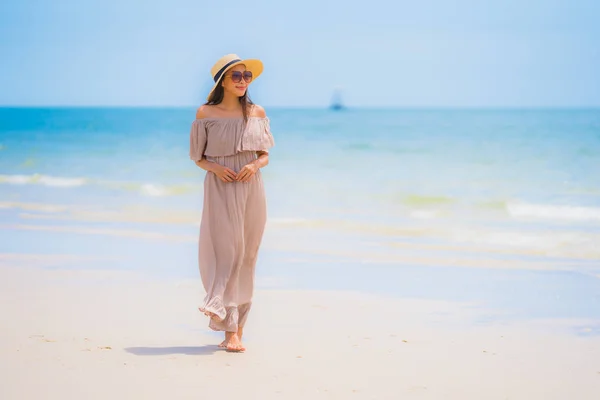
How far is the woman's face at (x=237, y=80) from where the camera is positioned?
470cm

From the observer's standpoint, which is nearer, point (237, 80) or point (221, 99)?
point (237, 80)

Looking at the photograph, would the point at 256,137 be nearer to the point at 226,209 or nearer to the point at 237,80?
the point at 237,80

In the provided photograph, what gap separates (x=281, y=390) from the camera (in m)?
4.11

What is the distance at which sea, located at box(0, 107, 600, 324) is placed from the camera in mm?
7105

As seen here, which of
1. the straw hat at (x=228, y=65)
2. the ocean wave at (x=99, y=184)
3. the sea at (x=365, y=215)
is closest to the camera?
the straw hat at (x=228, y=65)

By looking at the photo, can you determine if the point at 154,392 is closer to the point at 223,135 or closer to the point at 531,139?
the point at 223,135

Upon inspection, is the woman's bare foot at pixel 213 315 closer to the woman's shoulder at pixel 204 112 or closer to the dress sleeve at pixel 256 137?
the dress sleeve at pixel 256 137

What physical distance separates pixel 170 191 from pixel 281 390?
11.1 m

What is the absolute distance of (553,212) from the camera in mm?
11992

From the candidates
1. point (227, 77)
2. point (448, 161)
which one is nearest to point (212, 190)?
point (227, 77)

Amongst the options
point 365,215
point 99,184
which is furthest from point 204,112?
point 99,184

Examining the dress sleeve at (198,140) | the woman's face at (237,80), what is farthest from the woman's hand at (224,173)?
the woman's face at (237,80)

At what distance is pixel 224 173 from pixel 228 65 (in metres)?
0.60

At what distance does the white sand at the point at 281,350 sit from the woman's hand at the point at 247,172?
991 millimetres
